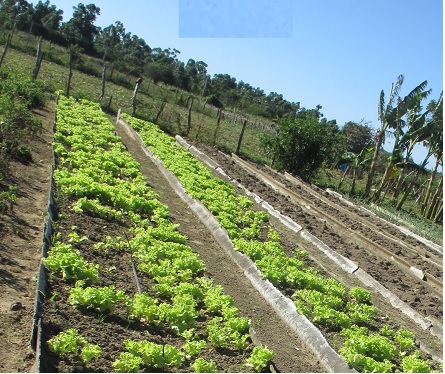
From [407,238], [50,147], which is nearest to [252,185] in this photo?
[407,238]

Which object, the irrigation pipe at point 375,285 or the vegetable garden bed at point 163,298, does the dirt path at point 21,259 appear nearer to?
the vegetable garden bed at point 163,298

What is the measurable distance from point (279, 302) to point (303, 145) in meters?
18.8

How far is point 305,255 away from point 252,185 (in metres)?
7.22

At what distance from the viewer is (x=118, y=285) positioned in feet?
23.7

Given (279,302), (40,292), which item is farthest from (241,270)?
(40,292)

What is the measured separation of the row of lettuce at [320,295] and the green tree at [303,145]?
1256 cm

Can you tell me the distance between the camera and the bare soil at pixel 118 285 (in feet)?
18.2

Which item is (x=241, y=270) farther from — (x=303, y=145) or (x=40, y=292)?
(x=303, y=145)

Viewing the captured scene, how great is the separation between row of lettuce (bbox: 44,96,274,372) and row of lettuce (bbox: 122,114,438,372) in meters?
1.21

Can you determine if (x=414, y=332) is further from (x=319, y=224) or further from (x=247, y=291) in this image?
(x=319, y=224)

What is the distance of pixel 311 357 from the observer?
6664 mm

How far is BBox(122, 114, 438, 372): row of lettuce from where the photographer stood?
22.3 ft

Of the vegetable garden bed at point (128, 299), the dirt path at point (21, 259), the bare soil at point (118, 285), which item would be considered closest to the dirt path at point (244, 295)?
the bare soil at point (118, 285)

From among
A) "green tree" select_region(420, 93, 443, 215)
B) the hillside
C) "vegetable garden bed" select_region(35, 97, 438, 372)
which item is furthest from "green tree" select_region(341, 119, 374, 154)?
"vegetable garden bed" select_region(35, 97, 438, 372)
